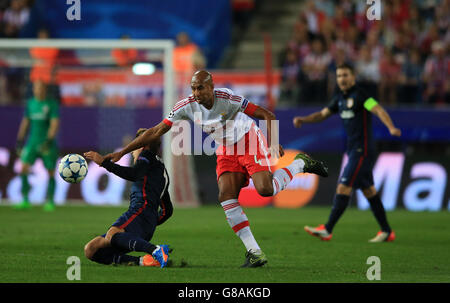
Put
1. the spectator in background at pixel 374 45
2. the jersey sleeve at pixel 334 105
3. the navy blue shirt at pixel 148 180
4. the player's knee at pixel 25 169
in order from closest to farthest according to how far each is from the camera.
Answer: the navy blue shirt at pixel 148 180 → the jersey sleeve at pixel 334 105 → the player's knee at pixel 25 169 → the spectator in background at pixel 374 45

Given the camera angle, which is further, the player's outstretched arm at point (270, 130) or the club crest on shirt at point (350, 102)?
the club crest on shirt at point (350, 102)

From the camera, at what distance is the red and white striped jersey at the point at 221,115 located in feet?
25.6

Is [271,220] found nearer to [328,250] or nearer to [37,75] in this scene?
[328,250]

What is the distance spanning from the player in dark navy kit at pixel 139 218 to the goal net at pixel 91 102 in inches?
339

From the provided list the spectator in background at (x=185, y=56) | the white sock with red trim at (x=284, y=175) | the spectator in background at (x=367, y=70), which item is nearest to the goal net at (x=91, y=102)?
the spectator in background at (x=185, y=56)

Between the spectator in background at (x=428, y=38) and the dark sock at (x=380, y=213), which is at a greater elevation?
the spectator in background at (x=428, y=38)

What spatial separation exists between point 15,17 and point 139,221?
13854 mm

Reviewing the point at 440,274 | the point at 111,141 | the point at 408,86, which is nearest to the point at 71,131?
the point at 111,141

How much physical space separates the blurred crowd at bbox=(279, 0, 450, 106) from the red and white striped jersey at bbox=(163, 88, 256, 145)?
9368 mm

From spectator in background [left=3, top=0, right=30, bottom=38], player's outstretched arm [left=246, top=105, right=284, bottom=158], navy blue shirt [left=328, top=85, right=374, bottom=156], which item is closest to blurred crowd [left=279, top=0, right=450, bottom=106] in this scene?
spectator in background [left=3, top=0, right=30, bottom=38]

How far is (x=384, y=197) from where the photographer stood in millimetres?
16250

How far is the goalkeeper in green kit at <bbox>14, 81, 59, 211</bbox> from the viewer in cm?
1538

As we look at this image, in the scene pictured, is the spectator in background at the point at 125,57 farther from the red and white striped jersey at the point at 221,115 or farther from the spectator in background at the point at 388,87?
the red and white striped jersey at the point at 221,115

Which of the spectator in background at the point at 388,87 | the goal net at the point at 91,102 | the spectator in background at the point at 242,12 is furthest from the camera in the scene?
the spectator in background at the point at 242,12
